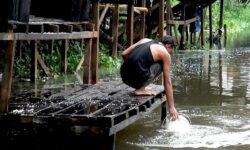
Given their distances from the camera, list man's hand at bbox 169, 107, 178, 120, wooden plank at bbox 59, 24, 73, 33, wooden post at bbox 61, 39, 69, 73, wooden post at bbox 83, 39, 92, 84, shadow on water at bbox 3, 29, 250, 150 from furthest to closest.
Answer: wooden post at bbox 61, 39, 69, 73, wooden post at bbox 83, 39, 92, 84, wooden plank at bbox 59, 24, 73, 33, shadow on water at bbox 3, 29, 250, 150, man's hand at bbox 169, 107, 178, 120

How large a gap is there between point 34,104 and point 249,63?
13.9m

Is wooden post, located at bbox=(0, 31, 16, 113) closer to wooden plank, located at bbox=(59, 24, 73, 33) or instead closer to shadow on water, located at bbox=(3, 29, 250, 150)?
shadow on water, located at bbox=(3, 29, 250, 150)

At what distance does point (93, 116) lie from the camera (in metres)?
6.22

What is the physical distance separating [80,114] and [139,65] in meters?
1.86

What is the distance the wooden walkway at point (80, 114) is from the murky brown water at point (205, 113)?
69cm

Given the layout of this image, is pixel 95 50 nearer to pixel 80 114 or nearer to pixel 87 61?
pixel 87 61

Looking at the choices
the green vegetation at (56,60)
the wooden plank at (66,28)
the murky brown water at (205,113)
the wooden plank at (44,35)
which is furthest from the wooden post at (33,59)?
the murky brown water at (205,113)

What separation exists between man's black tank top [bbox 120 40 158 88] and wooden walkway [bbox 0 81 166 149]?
10.9 inches

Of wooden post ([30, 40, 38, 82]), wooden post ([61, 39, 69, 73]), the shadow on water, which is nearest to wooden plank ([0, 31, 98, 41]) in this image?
the shadow on water

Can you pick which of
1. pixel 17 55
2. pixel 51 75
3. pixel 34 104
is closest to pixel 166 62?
pixel 34 104

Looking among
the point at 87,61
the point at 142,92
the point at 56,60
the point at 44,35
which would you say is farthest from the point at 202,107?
the point at 56,60

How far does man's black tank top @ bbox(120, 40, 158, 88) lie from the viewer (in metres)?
8.04

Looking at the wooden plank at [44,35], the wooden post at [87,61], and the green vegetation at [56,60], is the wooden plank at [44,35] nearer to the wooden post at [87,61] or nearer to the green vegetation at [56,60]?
the wooden post at [87,61]

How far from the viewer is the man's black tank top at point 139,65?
8.04m
